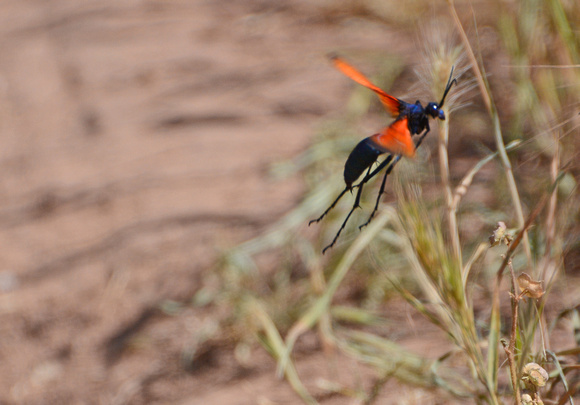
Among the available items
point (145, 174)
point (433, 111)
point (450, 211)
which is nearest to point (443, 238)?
point (450, 211)

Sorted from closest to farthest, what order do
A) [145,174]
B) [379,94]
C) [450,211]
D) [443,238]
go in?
1. [379,94]
2. [450,211]
3. [443,238]
4. [145,174]

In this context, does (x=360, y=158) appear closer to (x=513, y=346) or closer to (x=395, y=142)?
(x=395, y=142)

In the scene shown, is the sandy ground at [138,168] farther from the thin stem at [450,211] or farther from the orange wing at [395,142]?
the orange wing at [395,142]

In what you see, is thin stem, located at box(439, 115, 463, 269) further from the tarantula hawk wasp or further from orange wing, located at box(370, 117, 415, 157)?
orange wing, located at box(370, 117, 415, 157)

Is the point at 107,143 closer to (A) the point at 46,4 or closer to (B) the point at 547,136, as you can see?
(A) the point at 46,4

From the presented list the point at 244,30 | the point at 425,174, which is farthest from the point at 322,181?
the point at 244,30
